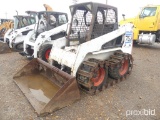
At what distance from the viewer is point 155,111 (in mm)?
3703

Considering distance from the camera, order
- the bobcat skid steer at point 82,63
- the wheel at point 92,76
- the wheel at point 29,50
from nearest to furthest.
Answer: the bobcat skid steer at point 82,63 < the wheel at point 92,76 < the wheel at point 29,50

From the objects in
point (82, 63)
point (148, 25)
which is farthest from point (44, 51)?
point (148, 25)

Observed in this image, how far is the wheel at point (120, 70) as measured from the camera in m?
4.82

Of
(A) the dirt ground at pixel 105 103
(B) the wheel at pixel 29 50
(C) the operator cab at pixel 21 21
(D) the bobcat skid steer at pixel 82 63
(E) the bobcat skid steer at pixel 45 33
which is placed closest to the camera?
(A) the dirt ground at pixel 105 103

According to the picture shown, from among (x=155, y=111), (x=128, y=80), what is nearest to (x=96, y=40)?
(x=128, y=80)

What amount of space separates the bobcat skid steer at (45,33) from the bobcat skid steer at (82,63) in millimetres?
1728

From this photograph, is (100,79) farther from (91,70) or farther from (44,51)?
(44,51)

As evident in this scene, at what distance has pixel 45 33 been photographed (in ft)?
23.2

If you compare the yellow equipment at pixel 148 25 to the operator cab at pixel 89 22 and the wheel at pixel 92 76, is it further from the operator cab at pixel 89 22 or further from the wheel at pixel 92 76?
the wheel at pixel 92 76

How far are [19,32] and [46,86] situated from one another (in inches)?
260

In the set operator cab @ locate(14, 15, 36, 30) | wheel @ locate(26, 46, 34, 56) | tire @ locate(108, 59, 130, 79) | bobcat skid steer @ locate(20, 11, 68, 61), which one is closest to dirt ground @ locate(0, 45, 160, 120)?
tire @ locate(108, 59, 130, 79)

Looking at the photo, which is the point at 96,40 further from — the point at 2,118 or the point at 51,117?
the point at 2,118

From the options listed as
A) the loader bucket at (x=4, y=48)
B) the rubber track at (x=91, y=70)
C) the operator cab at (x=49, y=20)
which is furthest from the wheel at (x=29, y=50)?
the rubber track at (x=91, y=70)

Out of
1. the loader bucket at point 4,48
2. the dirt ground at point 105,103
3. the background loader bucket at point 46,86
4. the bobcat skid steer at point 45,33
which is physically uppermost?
the bobcat skid steer at point 45,33
